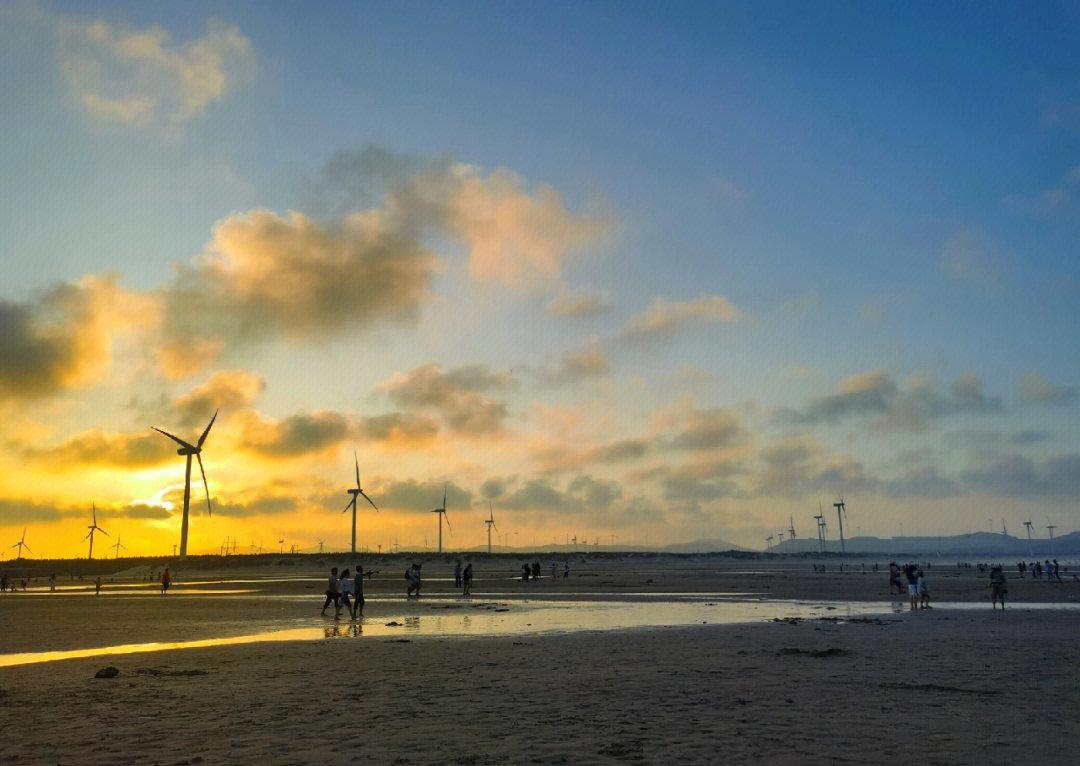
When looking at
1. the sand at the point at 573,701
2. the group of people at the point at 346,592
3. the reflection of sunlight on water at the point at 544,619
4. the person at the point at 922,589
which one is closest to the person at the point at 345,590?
the group of people at the point at 346,592

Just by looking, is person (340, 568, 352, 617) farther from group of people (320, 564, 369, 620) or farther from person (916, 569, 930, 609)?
person (916, 569, 930, 609)

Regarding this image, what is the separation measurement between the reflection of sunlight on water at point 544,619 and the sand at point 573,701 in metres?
2.56

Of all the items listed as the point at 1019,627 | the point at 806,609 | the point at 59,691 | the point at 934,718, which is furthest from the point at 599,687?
the point at 806,609

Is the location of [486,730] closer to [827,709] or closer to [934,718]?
[827,709]

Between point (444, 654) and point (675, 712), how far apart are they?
427 inches

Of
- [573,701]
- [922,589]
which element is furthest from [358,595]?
[922,589]

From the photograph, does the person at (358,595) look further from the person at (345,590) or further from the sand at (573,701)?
the sand at (573,701)

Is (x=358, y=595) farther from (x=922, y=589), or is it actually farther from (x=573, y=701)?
(x=922, y=589)

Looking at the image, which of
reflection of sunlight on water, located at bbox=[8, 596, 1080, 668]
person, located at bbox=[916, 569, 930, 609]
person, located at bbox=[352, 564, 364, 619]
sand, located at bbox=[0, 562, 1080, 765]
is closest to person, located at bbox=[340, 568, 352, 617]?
person, located at bbox=[352, 564, 364, 619]

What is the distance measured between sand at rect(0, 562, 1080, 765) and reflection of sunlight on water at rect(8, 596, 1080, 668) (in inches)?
101

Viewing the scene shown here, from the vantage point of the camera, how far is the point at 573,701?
1659 centimetres

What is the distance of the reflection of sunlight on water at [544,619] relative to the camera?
Answer: 29.5 meters

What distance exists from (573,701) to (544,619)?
21.1m

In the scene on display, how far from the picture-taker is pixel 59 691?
18.8 metres
